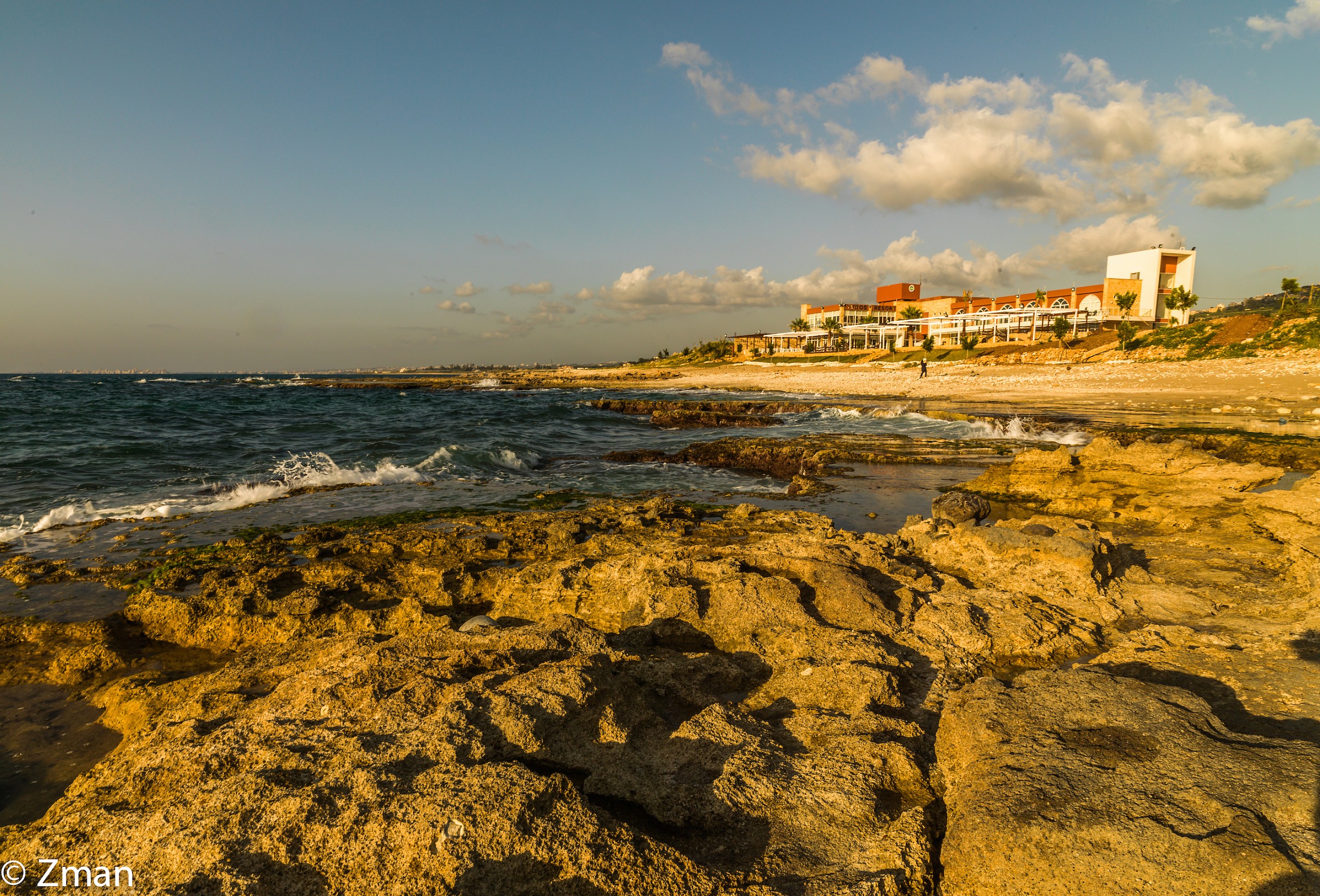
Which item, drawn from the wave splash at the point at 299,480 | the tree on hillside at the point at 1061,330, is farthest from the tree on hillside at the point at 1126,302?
the wave splash at the point at 299,480

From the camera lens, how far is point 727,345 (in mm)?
100438

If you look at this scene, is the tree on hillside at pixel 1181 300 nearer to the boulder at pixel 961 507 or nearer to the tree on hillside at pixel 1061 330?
the tree on hillside at pixel 1061 330

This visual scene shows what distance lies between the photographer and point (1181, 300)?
5538 cm

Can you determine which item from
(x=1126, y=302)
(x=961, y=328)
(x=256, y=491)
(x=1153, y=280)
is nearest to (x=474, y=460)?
(x=256, y=491)

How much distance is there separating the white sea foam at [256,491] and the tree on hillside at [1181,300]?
69.3 metres

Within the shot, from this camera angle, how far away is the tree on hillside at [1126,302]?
2156 inches

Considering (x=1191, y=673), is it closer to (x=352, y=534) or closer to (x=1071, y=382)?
(x=352, y=534)

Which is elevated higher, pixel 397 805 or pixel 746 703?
pixel 397 805

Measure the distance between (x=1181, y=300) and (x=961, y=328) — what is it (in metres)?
18.9

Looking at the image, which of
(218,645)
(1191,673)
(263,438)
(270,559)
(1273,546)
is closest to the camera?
(1191,673)

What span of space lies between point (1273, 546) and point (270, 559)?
11456mm

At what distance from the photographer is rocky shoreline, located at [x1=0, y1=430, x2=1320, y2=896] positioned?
225cm

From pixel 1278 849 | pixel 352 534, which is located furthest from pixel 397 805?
pixel 352 534

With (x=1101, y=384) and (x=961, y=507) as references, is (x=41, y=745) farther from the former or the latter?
(x=1101, y=384)
